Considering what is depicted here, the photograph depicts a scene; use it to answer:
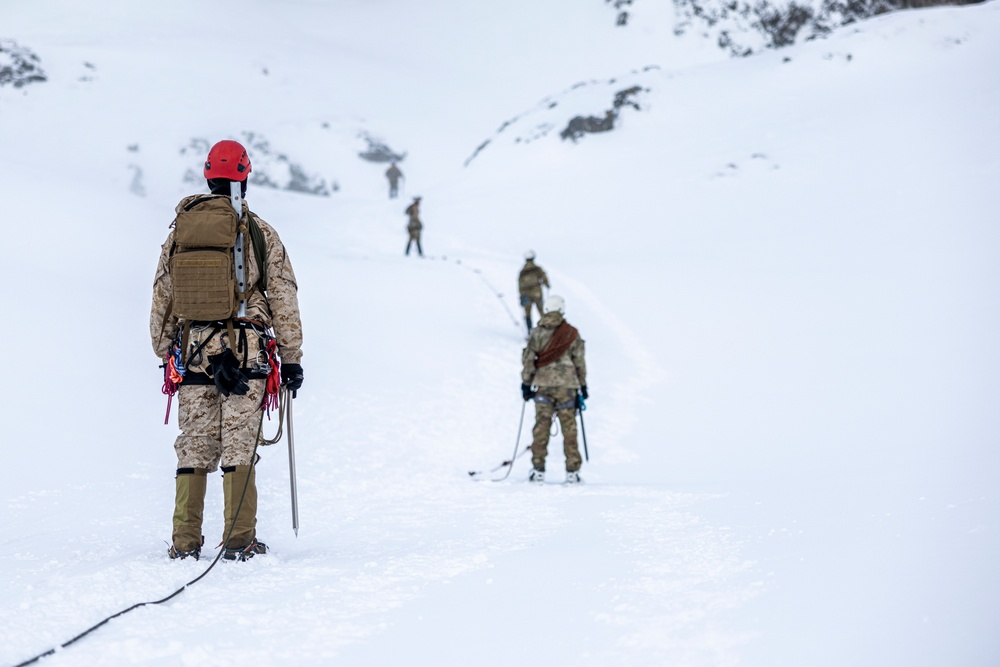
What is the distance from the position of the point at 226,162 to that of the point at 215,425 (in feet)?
4.32

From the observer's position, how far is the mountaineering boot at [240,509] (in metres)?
3.73

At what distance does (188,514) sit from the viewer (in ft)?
12.4

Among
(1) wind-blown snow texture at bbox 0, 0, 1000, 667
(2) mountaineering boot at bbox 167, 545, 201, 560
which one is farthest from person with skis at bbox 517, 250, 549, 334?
(2) mountaineering boot at bbox 167, 545, 201, 560

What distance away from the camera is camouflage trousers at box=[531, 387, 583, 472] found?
6863mm

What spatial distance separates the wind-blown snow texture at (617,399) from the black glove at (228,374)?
83 centimetres

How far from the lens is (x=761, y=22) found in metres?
42.3

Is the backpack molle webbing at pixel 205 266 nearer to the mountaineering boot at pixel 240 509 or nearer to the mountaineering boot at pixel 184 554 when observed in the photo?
the mountaineering boot at pixel 240 509

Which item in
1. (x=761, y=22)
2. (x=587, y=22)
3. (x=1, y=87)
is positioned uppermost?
(x=587, y=22)

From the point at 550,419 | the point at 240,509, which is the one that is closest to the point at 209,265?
the point at 240,509

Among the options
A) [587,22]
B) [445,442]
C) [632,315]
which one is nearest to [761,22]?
[587,22]

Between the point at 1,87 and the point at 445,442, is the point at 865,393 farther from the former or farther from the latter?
the point at 1,87

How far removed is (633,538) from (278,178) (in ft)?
149

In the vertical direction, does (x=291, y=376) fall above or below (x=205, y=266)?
below

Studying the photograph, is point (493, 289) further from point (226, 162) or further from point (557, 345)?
point (226, 162)
